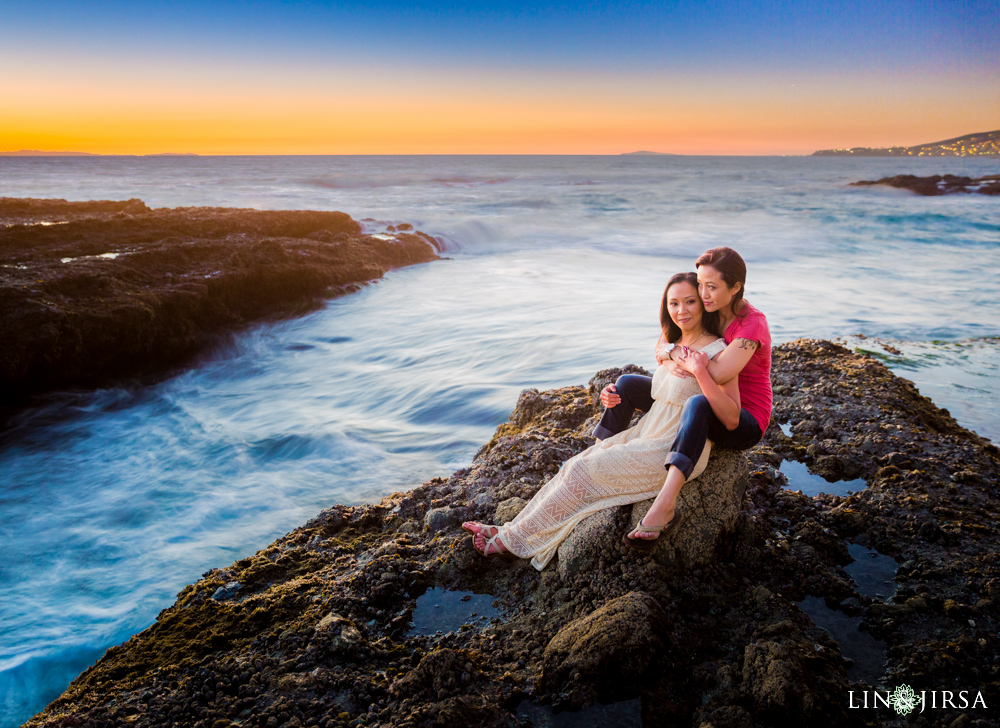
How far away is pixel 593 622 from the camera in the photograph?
267cm

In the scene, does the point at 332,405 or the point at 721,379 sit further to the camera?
the point at 332,405

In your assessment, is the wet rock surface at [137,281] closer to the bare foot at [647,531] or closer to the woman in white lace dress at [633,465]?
the woman in white lace dress at [633,465]

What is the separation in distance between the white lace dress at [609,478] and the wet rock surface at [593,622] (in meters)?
0.12

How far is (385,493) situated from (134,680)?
114 inches

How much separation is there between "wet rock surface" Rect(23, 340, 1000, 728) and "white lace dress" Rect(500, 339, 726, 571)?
124 millimetres

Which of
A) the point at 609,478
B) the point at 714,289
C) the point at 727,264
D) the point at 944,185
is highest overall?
the point at 944,185

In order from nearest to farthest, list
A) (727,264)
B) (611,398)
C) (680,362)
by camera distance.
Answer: (727,264) < (680,362) < (611,398)

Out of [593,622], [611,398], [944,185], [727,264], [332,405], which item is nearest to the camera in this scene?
[593,622]

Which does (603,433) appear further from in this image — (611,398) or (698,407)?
(698,407)

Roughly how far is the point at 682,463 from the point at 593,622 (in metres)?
0.88

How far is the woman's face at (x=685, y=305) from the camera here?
3166 mm

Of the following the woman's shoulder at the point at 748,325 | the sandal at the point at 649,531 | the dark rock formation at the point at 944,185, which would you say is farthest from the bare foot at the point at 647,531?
the dark rock formation at the point at 944,185

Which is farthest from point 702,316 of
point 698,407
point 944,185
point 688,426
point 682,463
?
point 944,185

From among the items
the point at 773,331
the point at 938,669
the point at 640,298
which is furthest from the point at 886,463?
the point at 640,298
